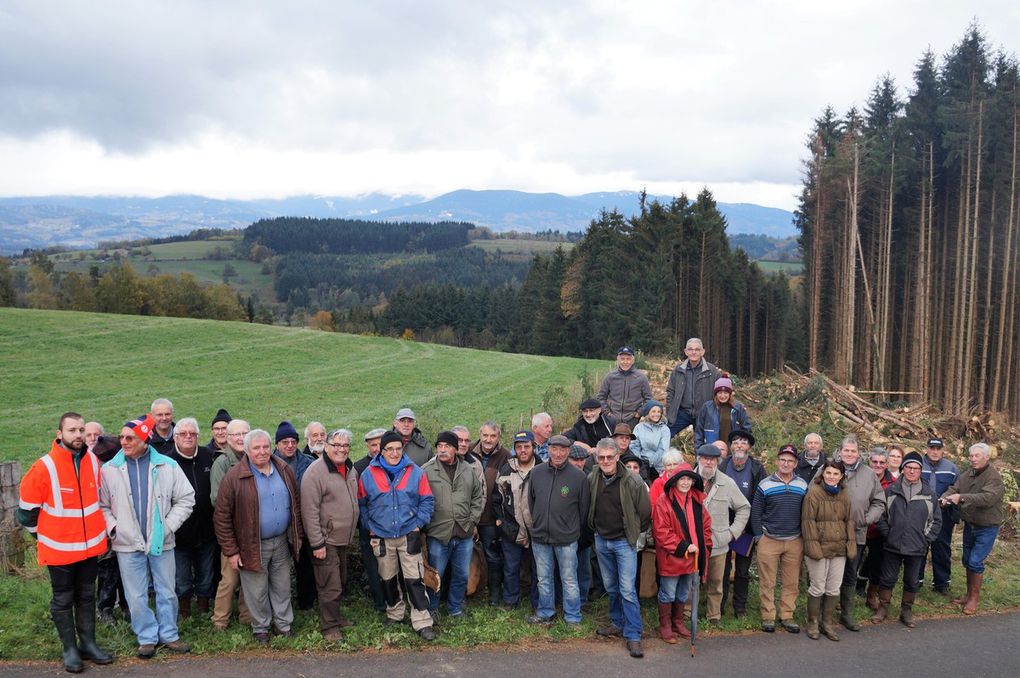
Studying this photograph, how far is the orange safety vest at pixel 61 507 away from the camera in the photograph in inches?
242

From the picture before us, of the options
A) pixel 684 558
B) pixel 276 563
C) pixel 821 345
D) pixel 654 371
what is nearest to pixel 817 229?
pixel 821 345

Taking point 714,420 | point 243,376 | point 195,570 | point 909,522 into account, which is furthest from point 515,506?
point 243,376

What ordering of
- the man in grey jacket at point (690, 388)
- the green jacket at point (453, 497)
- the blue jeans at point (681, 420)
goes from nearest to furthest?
the green jacket at point (453, 497), the man in grey jacket at point (690, 388), the blue jeans at point (681, 420)

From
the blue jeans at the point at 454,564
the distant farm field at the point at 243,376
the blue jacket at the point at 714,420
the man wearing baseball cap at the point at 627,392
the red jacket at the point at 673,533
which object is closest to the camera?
the red jacket at the point at 673,533

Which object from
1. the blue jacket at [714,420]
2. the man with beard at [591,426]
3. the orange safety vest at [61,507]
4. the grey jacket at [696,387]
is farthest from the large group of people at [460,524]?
the grey jacket at [696,387]

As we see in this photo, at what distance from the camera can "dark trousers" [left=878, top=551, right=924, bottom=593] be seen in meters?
8.06

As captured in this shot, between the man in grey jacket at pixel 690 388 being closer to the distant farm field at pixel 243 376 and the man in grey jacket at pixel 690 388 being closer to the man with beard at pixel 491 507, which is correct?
the man with beard at pixel 491 507

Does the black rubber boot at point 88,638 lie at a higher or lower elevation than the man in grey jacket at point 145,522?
lower

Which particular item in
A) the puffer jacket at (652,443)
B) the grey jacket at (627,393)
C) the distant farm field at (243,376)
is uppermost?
the grey jacket at (627,393)

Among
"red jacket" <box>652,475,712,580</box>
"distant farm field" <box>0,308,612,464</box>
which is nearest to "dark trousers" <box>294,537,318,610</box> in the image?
"red jacket" <box>652,475,712,580</box>

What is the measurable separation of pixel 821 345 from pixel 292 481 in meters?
40.2

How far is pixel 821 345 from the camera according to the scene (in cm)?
4144

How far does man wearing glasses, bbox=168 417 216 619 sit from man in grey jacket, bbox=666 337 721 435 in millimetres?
6214

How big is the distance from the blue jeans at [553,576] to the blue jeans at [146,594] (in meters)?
3.71
